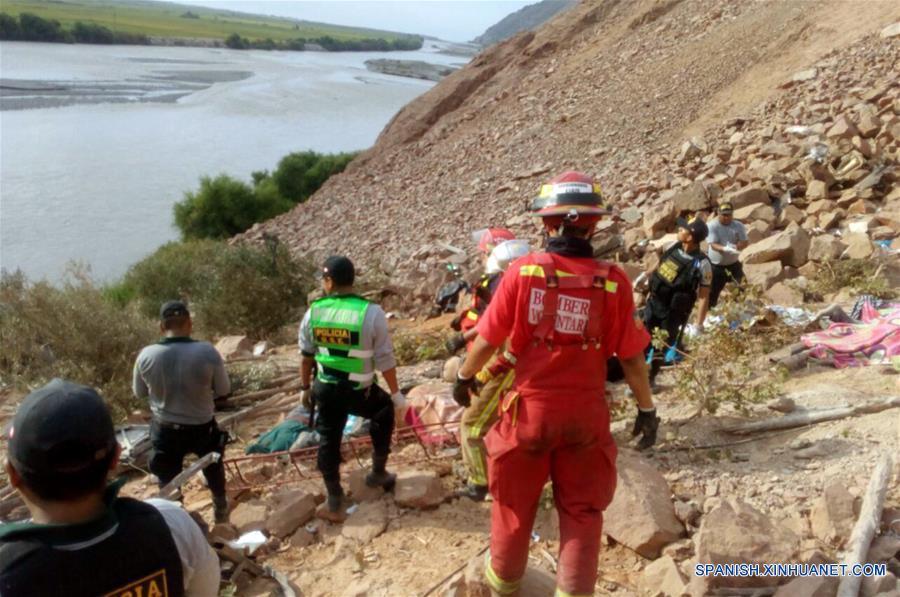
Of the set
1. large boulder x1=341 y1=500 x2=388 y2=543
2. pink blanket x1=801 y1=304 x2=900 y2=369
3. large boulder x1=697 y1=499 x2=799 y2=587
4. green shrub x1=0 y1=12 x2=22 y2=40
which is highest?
green shrub x1=0 y1=12 x2=22 y2=40

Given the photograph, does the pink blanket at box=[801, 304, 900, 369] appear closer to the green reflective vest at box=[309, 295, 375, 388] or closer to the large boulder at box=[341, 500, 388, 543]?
the large boulder at box=[341, 500, 388, 543]

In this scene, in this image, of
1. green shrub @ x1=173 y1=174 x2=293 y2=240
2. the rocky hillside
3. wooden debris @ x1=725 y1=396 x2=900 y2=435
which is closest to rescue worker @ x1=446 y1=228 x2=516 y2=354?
wooden debris @ x1=725 y1=396 x2=900 y2=435

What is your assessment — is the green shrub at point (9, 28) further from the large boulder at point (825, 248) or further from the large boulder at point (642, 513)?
the large boulder at point (642, 513)

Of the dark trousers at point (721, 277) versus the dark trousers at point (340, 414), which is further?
the dark trousers at point (721, 277)

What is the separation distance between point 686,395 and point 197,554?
151 inches

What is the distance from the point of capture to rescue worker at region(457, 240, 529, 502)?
421 centimetres

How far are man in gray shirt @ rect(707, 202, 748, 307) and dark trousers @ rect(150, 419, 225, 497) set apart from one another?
14.7ft

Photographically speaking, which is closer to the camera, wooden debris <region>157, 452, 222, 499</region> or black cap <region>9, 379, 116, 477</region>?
black cap <region>9, 379, 116, 477</region>

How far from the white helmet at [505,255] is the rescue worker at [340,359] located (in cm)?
62

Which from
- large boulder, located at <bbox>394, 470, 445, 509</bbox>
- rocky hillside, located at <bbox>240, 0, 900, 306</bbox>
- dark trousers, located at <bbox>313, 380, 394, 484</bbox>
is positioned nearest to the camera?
dark trousers, located at <bbox>313, 380, 394, 484</bbox>

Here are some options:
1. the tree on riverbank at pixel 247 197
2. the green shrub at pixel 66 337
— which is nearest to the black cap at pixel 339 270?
the green shrub at pixel 66 337

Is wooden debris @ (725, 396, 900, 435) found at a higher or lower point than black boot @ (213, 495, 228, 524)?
higher

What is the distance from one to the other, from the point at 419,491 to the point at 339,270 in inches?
49.7

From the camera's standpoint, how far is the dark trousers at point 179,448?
14.3ft
